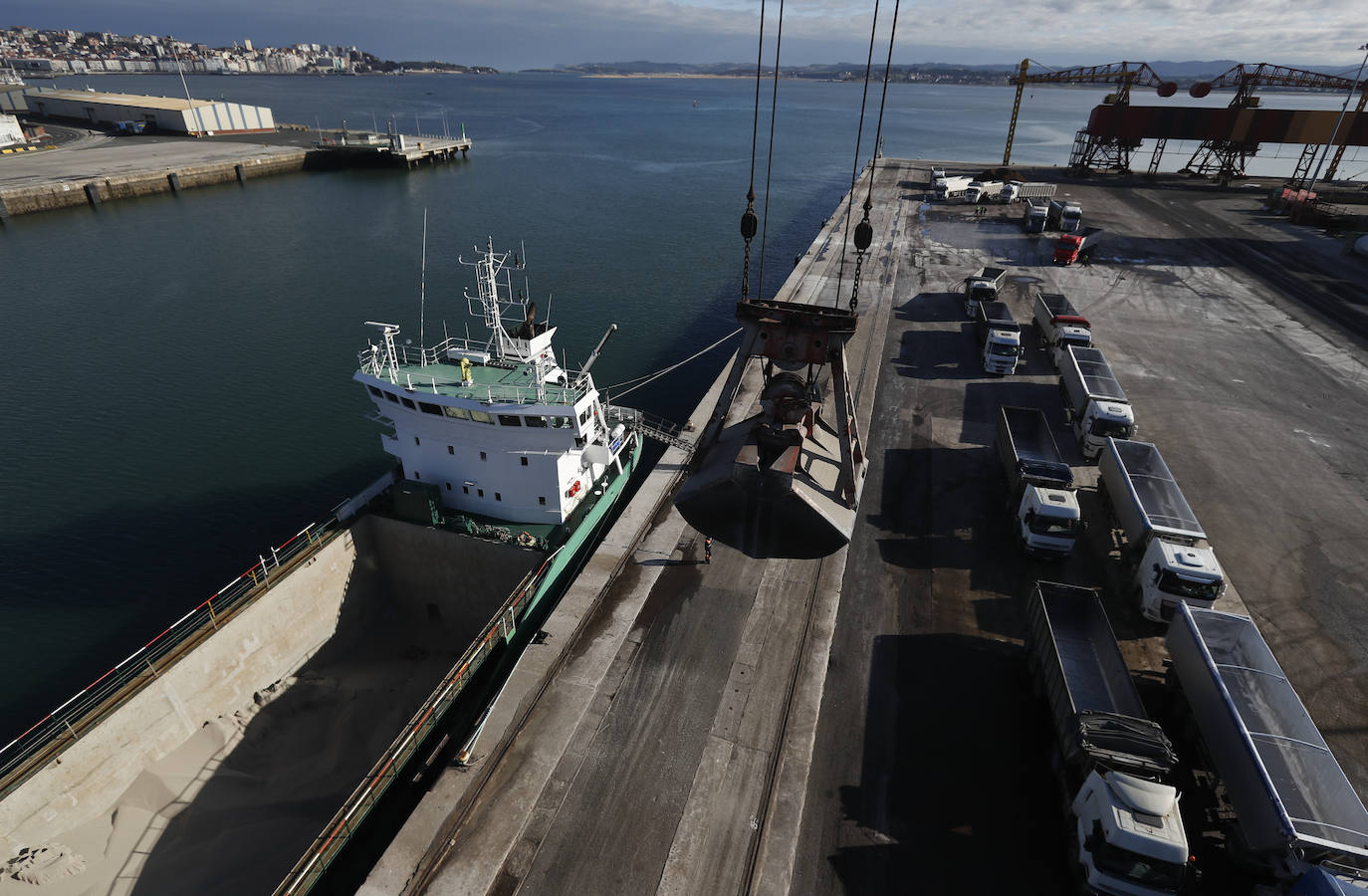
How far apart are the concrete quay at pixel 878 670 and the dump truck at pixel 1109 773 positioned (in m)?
1.23

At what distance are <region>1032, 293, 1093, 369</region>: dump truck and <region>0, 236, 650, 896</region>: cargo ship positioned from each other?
2421cm

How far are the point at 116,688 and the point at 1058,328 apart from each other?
145 ft

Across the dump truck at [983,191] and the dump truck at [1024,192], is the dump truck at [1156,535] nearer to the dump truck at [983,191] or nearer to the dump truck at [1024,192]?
the dump truck at [983,191]

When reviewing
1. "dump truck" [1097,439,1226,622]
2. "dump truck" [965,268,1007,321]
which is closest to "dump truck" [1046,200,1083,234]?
"dump truck" [965,268,1007,321]

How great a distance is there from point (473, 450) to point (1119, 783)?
67.8 feet

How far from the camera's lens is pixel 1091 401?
26891mm

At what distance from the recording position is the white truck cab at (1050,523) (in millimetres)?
20156

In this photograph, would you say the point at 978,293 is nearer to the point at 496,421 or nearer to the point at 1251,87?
the point at 496,421

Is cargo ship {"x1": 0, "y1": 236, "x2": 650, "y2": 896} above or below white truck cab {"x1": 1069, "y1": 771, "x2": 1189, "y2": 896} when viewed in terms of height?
below

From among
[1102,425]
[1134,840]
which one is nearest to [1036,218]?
[1102,425]

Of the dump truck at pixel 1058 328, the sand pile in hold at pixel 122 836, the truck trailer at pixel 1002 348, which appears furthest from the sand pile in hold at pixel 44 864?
the dump truck at pixel 1058 328

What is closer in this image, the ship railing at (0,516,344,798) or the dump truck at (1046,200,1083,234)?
the ship railing at (0,516,344,798)

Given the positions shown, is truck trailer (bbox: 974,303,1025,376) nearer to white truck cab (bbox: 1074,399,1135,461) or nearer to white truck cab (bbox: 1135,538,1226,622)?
white truck cab (bbox: 1074,399,1135,461)

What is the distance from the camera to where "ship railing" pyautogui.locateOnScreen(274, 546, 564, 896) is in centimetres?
1376
